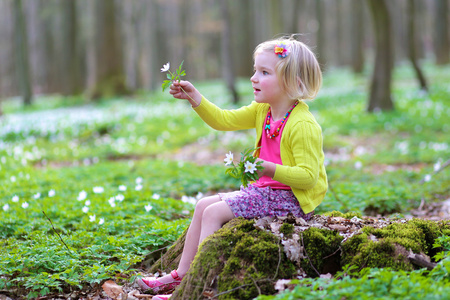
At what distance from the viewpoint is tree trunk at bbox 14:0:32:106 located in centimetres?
2058

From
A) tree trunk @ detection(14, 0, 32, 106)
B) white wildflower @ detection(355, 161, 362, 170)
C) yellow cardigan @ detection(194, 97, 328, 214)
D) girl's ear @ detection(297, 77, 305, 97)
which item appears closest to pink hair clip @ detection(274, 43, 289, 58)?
girl's ear @ detection(297, 77, 305, 97)

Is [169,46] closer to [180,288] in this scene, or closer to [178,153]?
[178,153]

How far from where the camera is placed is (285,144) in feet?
11.0

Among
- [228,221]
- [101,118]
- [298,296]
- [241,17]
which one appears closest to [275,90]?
[228,221]

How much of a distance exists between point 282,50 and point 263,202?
3.52 feet

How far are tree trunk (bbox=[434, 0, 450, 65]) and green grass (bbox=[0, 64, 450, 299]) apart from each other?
486 inches

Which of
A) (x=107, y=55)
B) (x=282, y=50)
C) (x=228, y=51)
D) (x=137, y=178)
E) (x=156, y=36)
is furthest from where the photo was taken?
(x=156, y=36)

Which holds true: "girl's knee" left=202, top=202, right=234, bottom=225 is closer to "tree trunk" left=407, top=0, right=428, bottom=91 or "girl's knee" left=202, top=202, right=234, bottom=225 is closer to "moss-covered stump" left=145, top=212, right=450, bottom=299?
"moss-covered stump" left=145, top=212, right=450, bottom=299

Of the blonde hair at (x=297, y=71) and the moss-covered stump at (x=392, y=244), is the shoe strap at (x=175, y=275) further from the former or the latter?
the blonde hair at (x=297, y=71)

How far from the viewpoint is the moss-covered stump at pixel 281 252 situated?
9.70ft

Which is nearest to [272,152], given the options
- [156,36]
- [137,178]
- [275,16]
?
[137,178]

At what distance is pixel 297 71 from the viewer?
339cm

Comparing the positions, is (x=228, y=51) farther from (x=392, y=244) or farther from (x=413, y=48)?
(x=392, y=244)

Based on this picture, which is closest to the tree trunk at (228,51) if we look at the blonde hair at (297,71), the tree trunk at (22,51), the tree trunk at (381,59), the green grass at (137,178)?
the green grass at (137,178)
